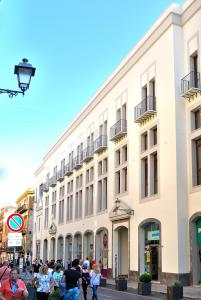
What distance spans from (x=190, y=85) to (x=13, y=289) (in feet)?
67.0

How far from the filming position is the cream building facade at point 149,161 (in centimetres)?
2677

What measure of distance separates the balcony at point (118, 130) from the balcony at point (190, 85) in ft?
26.3

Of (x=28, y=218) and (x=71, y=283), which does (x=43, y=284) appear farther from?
(x=28, y=218)

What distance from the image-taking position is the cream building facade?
1054 inches

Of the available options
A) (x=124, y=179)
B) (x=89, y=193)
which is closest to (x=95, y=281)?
(x=124, y=179)

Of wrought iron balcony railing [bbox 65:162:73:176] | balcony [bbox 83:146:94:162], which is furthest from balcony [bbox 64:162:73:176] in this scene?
balcony [bbox 83:146:94:162]

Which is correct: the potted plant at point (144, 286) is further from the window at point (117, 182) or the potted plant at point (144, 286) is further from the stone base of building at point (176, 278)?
the window at point (117, 182)

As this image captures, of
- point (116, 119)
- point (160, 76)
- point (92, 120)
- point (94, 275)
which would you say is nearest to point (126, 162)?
point (116, 119)

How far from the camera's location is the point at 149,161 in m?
30.5

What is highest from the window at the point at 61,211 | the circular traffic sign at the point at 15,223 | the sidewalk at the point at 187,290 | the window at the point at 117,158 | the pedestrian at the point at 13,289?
the window at the point at 117,158

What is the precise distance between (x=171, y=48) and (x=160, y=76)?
2025mm

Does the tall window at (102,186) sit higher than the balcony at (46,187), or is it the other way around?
the balcony at (46,187)

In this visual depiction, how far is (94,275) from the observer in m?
18.5

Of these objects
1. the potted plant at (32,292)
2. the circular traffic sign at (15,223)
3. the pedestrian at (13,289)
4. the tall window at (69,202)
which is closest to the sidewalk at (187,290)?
the potted plant at (32,292)
